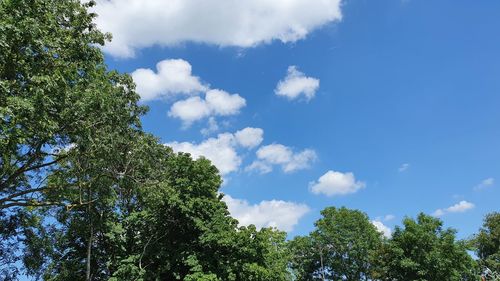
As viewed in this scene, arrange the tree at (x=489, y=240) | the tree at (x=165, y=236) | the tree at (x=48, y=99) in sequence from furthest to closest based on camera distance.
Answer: the tree at (x=489, y=240)
the tree at (x=165, y=236)
the tree at (x=48, y=99)

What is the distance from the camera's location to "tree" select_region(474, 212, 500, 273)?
43.1 metres

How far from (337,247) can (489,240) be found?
15.5 m

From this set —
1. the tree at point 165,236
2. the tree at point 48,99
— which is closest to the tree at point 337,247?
the tree at point 165,236

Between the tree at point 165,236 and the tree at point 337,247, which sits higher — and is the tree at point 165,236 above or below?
below

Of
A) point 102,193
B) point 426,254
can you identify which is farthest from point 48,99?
point 426,254

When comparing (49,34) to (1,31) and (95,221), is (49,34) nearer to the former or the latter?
(1,31)

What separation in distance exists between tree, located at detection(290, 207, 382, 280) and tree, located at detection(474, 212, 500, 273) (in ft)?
33.4

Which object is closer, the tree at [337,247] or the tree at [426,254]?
the tree at [426,254]

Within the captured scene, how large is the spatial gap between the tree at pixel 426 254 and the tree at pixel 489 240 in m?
11.7

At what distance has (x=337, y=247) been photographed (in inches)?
1778

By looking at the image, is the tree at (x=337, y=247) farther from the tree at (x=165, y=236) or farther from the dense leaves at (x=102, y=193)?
the tree at (x=165, y=236)

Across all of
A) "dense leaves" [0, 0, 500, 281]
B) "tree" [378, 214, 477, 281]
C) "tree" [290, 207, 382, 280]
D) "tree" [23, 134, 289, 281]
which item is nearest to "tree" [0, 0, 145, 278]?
"dense leaves" [0, 0, 500, 281]

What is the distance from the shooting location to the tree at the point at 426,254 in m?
32.0

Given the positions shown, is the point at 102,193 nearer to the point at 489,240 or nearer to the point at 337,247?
the point at 337,247
